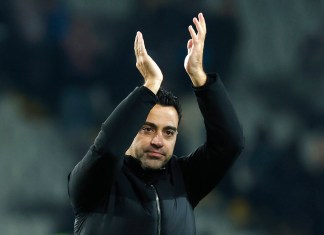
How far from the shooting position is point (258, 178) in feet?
11.5

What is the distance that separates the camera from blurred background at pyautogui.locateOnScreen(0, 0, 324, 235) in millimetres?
3439

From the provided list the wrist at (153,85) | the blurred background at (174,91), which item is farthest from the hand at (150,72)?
the blurred background at (174,91)

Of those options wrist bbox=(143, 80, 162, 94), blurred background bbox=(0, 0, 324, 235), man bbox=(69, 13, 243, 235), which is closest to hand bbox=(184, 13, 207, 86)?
man bbox=(69, 13, 243, 235)

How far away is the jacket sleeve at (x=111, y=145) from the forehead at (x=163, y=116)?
0.39ft

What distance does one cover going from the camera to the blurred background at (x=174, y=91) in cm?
344

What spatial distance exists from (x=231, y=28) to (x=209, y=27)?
0.13 meters

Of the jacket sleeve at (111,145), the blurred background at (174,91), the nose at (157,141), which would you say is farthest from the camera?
the blurred background at (174,91)

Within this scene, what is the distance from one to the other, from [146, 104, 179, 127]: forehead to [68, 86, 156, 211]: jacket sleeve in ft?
0.39

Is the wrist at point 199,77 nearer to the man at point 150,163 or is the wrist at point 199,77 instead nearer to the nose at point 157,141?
the man at point 150,163

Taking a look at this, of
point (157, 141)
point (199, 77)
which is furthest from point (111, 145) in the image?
point (199, 77)

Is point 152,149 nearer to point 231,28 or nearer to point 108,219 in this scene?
point 108,219

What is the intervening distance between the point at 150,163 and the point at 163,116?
0.11 metres

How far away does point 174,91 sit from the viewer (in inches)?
142

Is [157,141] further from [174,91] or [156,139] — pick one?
[174,91]
